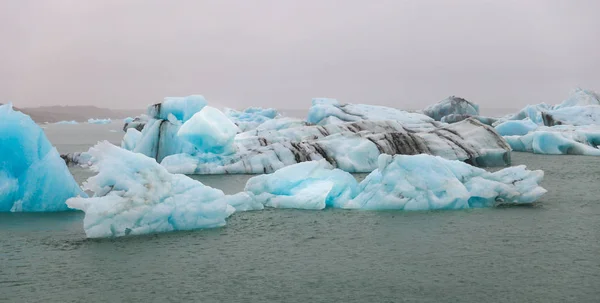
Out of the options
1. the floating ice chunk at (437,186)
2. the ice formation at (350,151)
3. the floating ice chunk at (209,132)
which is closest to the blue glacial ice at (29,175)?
the floating ice chunk at (437,186)

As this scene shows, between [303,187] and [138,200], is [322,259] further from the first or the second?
[303,187]

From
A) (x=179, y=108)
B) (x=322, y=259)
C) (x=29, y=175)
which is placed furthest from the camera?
(x=179, y=108)

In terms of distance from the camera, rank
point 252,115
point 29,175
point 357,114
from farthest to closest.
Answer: point 252,115
point 357,114
point 29,175

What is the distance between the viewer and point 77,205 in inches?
408

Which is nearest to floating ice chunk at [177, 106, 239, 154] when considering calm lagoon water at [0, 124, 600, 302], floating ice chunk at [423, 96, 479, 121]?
calm lagoon water at [0, 124, 600, 302]

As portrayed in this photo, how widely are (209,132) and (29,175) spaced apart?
8696mm

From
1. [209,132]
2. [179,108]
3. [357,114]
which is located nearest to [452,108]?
[357,114]

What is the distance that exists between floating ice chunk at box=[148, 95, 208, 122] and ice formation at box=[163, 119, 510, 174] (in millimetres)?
1848

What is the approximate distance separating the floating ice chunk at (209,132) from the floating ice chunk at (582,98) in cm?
3346

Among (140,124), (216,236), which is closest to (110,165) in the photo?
(216,236)

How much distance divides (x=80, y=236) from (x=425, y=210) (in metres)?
7.20

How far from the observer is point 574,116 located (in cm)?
3912

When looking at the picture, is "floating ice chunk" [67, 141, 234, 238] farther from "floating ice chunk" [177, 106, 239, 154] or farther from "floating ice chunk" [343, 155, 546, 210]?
"floating ice chunk" [177, 106, 239, 154]

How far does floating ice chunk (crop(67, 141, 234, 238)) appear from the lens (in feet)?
34.0
